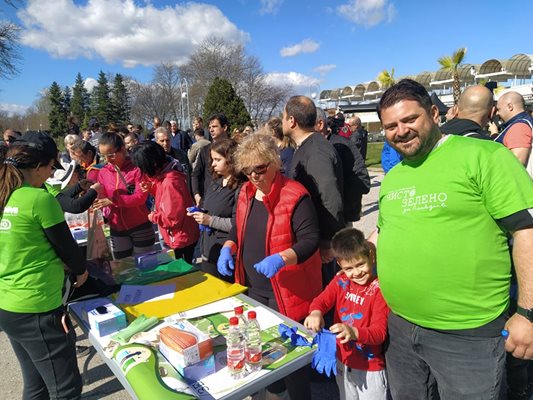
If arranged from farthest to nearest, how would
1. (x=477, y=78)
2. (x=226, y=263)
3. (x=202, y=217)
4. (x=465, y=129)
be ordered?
(x=477, y=78) → (x=202, y=217) → (x=465, y=129) → (x=226, y=263)

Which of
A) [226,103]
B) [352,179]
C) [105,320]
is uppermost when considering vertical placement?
[226,103]

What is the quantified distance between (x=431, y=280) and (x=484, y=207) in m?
0.36

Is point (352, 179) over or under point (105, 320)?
over

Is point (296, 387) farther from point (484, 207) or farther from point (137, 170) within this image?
point (137, 170)

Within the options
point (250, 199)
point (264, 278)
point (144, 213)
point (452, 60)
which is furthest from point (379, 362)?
point (452, 60)

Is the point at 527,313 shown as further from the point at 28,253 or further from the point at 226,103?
the point at 226,103

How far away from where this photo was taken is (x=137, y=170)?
3.45m

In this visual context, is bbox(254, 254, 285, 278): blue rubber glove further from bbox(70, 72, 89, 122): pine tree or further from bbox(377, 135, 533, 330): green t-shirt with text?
bbox(70, 72, 89, 122): pine tree

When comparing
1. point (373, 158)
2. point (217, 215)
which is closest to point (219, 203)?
point (217, 215)

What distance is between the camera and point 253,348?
4.88 feet

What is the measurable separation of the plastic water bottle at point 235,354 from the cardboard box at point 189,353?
95 millimetres

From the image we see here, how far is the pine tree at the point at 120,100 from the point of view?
4578 cm

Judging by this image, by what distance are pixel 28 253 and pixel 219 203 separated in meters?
1.38

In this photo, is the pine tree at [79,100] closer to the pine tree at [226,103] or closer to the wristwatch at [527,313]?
the pine tree at [226,103]
